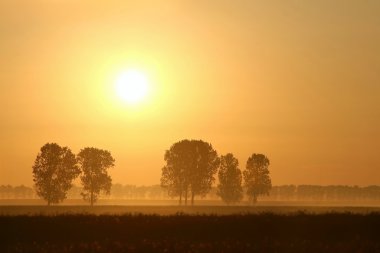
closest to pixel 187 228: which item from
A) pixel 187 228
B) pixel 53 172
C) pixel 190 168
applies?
pixel 187 228

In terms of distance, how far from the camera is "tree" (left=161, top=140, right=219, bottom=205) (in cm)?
12106

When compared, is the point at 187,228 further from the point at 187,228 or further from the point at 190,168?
the point at 190,168

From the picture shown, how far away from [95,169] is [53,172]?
33.9ft

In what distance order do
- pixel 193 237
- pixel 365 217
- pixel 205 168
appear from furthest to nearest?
1. pixel 205 168
2. pixel 365 217
3. pixel 193 237

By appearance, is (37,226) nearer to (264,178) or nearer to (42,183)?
(42,183)

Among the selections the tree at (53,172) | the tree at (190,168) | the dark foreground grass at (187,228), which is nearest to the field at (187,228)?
the dark foreground grass at (187,228)

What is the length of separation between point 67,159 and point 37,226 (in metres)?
71.3

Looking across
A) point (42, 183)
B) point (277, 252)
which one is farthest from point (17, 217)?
point (42, 183)

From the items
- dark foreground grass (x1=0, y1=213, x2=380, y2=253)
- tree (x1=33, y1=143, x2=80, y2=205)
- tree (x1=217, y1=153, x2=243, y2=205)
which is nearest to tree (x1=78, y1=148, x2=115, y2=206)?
tree (x1=33, y1=143, x2=80, y2=205)

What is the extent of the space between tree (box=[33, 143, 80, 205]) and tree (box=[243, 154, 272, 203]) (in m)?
44.3

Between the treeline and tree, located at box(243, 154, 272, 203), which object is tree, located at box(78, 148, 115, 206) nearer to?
the treeline

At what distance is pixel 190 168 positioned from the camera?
121125 millimetres

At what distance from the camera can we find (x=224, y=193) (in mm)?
127625

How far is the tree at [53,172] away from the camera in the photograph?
101812 mm
